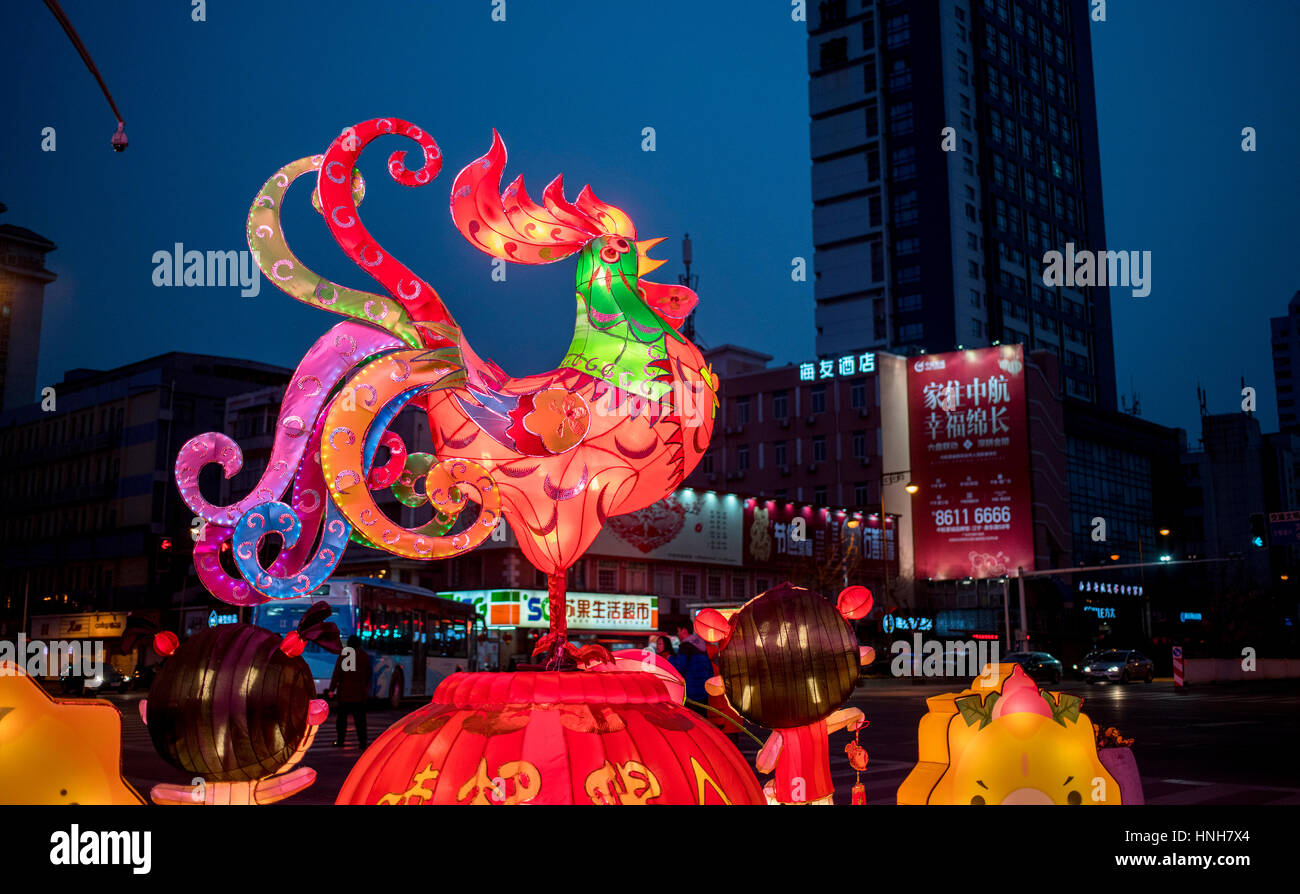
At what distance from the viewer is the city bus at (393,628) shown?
2500cm

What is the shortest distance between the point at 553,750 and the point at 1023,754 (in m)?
1.50

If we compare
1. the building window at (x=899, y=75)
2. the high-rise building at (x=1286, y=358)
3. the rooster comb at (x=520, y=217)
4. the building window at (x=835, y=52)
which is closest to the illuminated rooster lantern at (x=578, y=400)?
the rooster comb at (x=520, y=217)

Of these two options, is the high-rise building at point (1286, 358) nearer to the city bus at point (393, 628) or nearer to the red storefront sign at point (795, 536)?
the red storefront sign at point (795, 536)

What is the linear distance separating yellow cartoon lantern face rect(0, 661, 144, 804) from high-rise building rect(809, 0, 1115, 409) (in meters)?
76.4

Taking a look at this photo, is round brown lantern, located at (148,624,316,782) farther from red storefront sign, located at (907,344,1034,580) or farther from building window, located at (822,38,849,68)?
building window, located at (822,38,849,68)

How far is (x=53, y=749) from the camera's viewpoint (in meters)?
3.40

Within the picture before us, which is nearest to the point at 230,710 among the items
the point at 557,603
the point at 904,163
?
the point at 557,603

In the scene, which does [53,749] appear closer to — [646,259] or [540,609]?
[646,259]

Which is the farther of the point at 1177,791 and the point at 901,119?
the point at 901,119

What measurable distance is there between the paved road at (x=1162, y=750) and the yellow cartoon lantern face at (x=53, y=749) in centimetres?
710

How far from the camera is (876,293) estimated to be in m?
81.1

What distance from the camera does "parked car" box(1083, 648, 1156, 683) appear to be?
139 feet

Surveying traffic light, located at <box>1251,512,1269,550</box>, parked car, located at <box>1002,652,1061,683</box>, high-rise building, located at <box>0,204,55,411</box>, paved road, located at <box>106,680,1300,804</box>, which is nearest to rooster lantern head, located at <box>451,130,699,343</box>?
paved road, located at <box>106,680,1300,804</box>

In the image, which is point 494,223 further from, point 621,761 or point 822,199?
point 822,199
